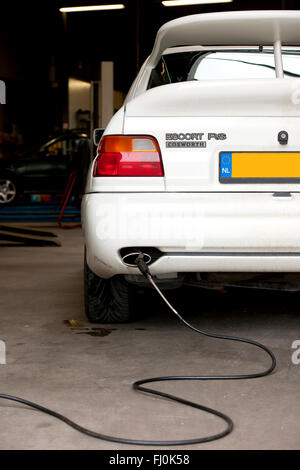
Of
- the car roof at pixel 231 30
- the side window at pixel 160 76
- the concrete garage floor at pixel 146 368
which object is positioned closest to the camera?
the concrete garage floor at pixel 146 368

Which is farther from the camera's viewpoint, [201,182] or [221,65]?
[221,65]

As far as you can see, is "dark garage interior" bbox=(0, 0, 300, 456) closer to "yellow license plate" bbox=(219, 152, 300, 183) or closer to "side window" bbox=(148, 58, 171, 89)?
"yellow license plate" bbox=(219, 152, 300, 183)

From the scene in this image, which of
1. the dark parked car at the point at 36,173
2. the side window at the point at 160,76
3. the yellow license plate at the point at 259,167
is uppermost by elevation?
the side window at the point at 160,76

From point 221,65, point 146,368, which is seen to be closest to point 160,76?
point 221,65

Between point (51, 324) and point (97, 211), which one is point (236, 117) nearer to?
point (97, 211)

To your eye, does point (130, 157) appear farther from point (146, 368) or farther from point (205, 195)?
point (146, 368)

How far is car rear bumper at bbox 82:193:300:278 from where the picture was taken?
3375 mm

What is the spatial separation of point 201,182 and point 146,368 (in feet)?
2.86

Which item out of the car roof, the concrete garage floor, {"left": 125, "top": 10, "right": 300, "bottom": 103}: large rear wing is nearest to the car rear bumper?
the concrete garage floor

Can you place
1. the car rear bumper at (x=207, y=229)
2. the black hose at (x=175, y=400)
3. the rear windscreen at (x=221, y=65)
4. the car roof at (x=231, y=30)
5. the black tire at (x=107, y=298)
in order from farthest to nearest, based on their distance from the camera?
the rear windscreen at (x=221, y=65) → the black tire at (x=107, y=298) → the car roof at (x=231, y=30) → the car rear bumper at (x=207, y=229) → the black hose at (x=175, y=400)

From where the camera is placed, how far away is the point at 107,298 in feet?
13.2

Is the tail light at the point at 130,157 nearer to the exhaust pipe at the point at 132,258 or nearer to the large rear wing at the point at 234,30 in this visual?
the exhaust pipe at the point at 132,258

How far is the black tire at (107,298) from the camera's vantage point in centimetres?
395

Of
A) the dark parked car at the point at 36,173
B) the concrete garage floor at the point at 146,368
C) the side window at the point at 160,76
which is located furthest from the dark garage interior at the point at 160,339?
the dark parked car at the point at 36,173
